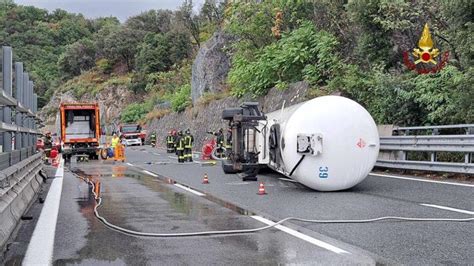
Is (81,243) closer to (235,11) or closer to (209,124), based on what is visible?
(235,11)

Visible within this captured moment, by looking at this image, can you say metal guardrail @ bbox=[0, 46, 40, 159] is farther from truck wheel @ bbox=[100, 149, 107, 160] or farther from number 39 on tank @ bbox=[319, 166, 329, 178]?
truck wheel @ bbox=[100, 149, 107, 160]

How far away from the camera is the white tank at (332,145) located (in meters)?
11.7

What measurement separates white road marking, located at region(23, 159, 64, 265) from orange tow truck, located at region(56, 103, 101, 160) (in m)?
20.3

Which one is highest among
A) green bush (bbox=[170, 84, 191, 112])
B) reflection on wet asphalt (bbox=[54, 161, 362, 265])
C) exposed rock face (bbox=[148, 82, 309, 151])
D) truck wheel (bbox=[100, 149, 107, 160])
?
green bush (bbox=[170, 84, 191, 112])

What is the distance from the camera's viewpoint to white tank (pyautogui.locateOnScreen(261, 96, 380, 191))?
11656 mm

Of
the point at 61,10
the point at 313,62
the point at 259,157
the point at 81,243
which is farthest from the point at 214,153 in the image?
the point at 61,10

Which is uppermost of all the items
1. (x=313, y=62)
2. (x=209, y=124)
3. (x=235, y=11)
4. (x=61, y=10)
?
(x=61, y=10)

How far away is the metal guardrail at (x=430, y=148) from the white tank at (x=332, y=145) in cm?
271

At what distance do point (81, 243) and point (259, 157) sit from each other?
8720mm

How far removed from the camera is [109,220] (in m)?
8.84

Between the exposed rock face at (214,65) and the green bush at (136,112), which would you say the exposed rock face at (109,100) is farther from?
the exposed rock face at (214,65)

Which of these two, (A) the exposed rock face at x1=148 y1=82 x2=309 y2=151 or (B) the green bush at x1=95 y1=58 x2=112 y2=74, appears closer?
(A) the exposed rock face at x1=148 y1=82 x2=309 y2=151

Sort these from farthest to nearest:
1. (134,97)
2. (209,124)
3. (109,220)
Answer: (134,97) → (209,124) → (109,220)

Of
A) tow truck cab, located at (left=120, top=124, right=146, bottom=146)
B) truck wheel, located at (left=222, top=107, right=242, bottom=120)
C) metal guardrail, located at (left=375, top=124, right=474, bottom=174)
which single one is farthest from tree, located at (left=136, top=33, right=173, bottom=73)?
metal guardrail, located at (left=375, top=124, right=474, bottom=174)
